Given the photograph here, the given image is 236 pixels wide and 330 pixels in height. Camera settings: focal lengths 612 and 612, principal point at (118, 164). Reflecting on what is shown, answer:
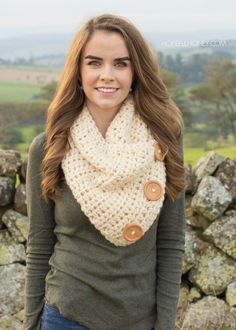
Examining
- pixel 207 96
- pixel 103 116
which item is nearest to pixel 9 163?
pixel 103 116

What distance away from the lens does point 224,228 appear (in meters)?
4.09

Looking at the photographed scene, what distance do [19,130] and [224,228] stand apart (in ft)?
56.8

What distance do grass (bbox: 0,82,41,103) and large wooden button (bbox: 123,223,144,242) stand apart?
25591 mm

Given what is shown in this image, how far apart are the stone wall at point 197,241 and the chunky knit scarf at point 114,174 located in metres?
1.76

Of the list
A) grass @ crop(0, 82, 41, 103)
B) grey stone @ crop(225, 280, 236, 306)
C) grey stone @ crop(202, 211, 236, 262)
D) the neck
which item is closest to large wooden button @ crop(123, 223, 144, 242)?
the neck

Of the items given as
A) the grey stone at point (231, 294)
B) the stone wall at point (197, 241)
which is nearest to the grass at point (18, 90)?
the stone wall at point (197, 241)

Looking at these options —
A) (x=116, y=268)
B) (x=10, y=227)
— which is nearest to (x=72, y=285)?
(x=116, y=268)

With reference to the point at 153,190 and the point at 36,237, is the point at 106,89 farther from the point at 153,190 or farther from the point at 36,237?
→ the point at 36,237

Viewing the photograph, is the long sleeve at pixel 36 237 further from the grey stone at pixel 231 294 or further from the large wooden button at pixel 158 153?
the grey stone at pixel 231 294

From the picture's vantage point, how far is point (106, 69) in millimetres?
2221

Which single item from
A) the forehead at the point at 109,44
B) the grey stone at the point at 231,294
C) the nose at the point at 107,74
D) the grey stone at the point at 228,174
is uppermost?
the forehead at the point at 109,44

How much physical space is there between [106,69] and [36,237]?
0.71m

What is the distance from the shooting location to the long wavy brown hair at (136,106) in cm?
226

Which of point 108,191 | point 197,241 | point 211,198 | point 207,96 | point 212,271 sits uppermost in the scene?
point 108,191
